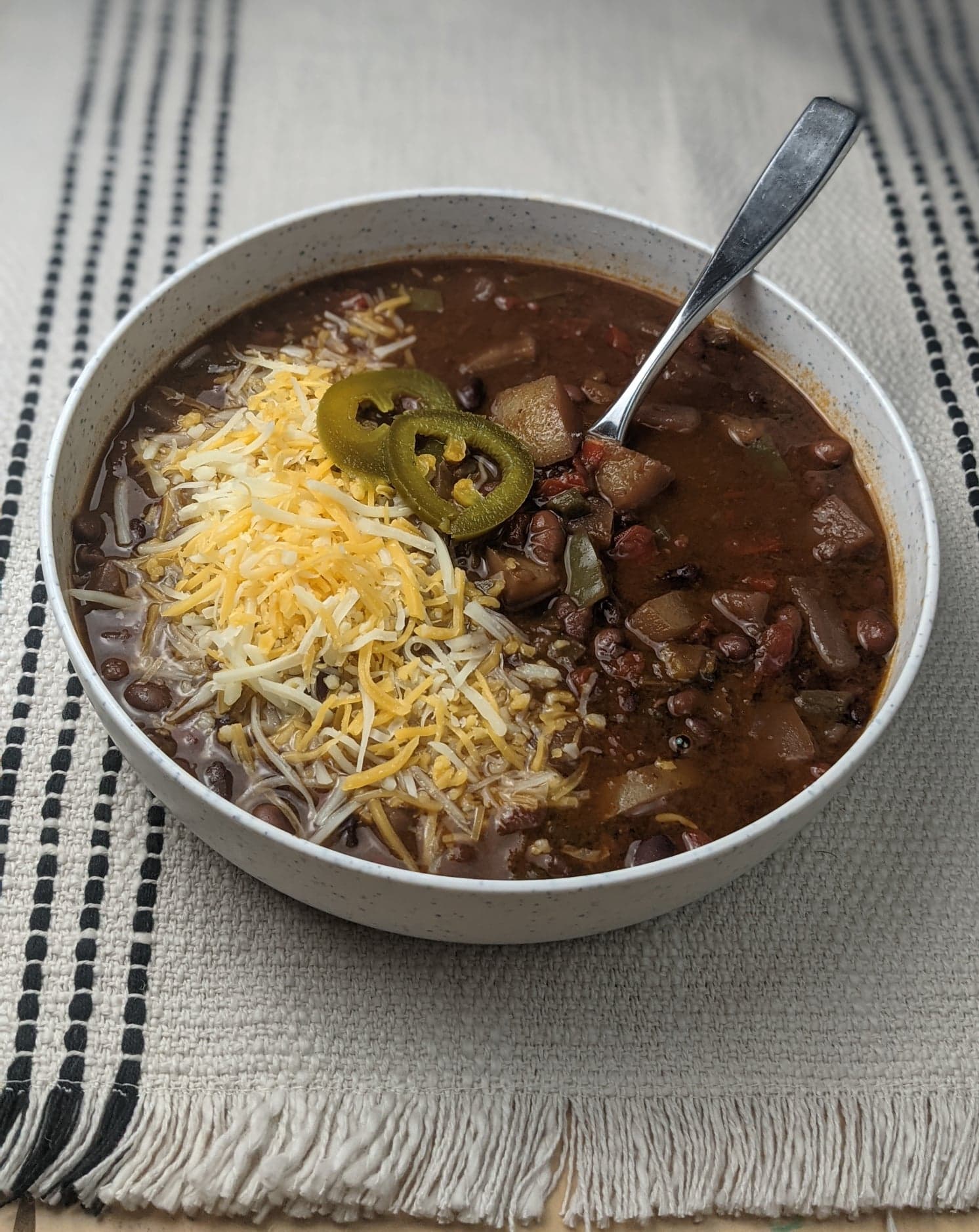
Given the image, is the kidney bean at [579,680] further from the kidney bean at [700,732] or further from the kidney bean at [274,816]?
the kidney bean at [274,816]

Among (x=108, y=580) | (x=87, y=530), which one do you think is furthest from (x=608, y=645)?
(x=87, y=530)

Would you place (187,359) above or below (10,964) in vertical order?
above

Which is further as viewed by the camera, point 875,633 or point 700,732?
point 875,633

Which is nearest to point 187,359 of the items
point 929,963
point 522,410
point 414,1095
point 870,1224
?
point 522,410

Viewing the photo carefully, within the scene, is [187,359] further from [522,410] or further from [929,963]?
[929,963]

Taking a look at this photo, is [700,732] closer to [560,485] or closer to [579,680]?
[579,680]

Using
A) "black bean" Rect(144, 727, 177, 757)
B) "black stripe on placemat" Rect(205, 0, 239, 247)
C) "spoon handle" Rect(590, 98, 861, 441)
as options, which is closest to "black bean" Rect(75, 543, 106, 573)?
"black bean" Rect(144, 727, 177, 757)

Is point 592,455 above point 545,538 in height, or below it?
above
